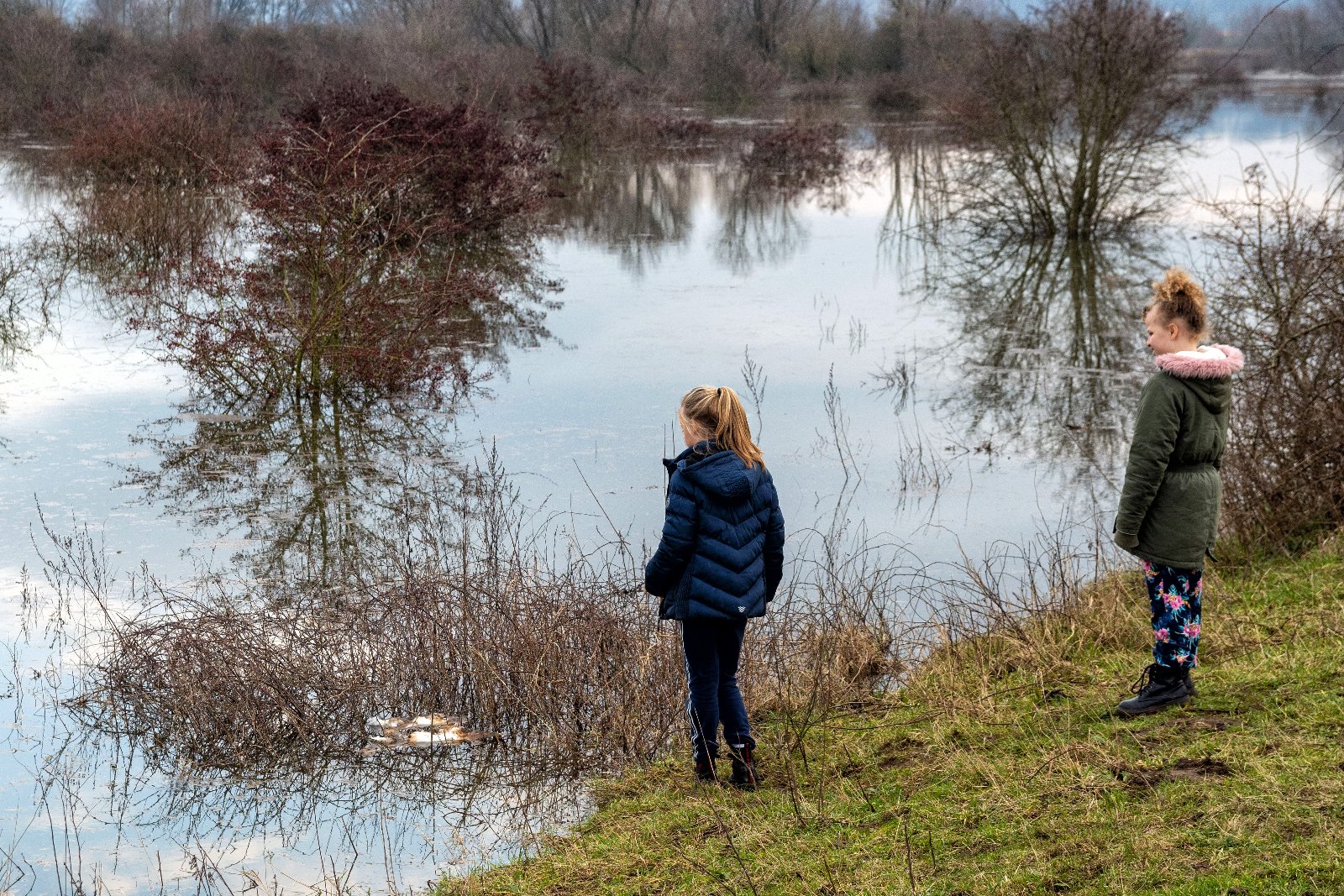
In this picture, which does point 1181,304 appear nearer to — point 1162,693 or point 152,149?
point 1162,693

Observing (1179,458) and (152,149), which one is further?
(152,149)

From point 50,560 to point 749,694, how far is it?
4.24 m

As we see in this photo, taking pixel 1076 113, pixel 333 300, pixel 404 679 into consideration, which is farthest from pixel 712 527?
pixel 1076 113

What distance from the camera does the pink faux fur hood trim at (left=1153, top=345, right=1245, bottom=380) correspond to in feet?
14.1

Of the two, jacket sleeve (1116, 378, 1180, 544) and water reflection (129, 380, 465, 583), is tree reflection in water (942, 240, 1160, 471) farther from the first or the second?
jacket sleeve (1116, 378, 1180, 544)

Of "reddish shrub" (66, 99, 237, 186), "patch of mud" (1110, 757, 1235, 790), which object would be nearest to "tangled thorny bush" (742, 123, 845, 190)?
"reddish shrub" (66, 99, 237, 186)

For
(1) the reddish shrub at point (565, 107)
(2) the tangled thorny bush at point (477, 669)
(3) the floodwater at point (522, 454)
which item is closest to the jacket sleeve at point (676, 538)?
(2) the tangled thorny bush at point (477, 669)

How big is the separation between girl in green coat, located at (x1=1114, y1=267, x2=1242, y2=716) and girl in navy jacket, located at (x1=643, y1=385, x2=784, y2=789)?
120 cm

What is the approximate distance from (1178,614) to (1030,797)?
98cm

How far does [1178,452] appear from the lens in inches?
173

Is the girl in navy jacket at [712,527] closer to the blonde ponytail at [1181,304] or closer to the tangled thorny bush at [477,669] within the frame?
the tangled thorny bush at [477,669]

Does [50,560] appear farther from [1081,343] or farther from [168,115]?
[168,115]

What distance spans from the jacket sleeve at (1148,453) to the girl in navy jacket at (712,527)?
115 cm

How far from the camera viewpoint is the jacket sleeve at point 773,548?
14.2 feet
